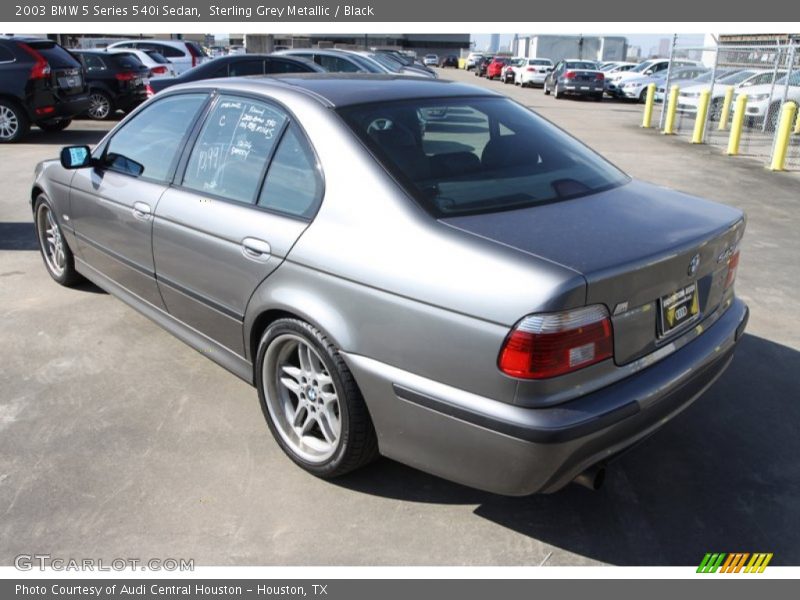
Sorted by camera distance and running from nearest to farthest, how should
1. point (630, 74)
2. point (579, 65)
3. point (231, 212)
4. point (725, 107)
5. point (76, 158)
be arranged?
point (231, 212) < point (76, 158) < point (725, 107) < point (630, 74) < point (579, 65)

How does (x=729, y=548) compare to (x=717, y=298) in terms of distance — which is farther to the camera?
(x=717, y=298)

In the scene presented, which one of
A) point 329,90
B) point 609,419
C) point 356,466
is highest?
point 329,90

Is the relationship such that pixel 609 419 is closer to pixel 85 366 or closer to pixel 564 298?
pixel 564 298

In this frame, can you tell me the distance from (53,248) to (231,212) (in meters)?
2.91

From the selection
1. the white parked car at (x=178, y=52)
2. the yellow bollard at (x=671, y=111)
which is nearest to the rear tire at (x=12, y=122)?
the white parked car at (x=178, y=52)

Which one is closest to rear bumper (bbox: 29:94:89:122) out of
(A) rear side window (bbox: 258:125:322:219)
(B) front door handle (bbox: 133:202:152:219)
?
(B) front door handle (bbox: 133:202:152:219)

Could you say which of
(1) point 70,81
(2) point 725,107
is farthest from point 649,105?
Answer: (1) point 70,81

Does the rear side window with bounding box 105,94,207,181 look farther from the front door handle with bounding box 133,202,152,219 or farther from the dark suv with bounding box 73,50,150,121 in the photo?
the dark suv with bounding box 73,50,150,121

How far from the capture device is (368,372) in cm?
266

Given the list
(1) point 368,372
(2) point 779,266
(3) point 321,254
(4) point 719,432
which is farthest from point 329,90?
(2) point 779,266

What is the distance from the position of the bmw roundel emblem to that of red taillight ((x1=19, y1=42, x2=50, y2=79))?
40.6 feet

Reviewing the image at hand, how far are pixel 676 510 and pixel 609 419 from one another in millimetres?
847
